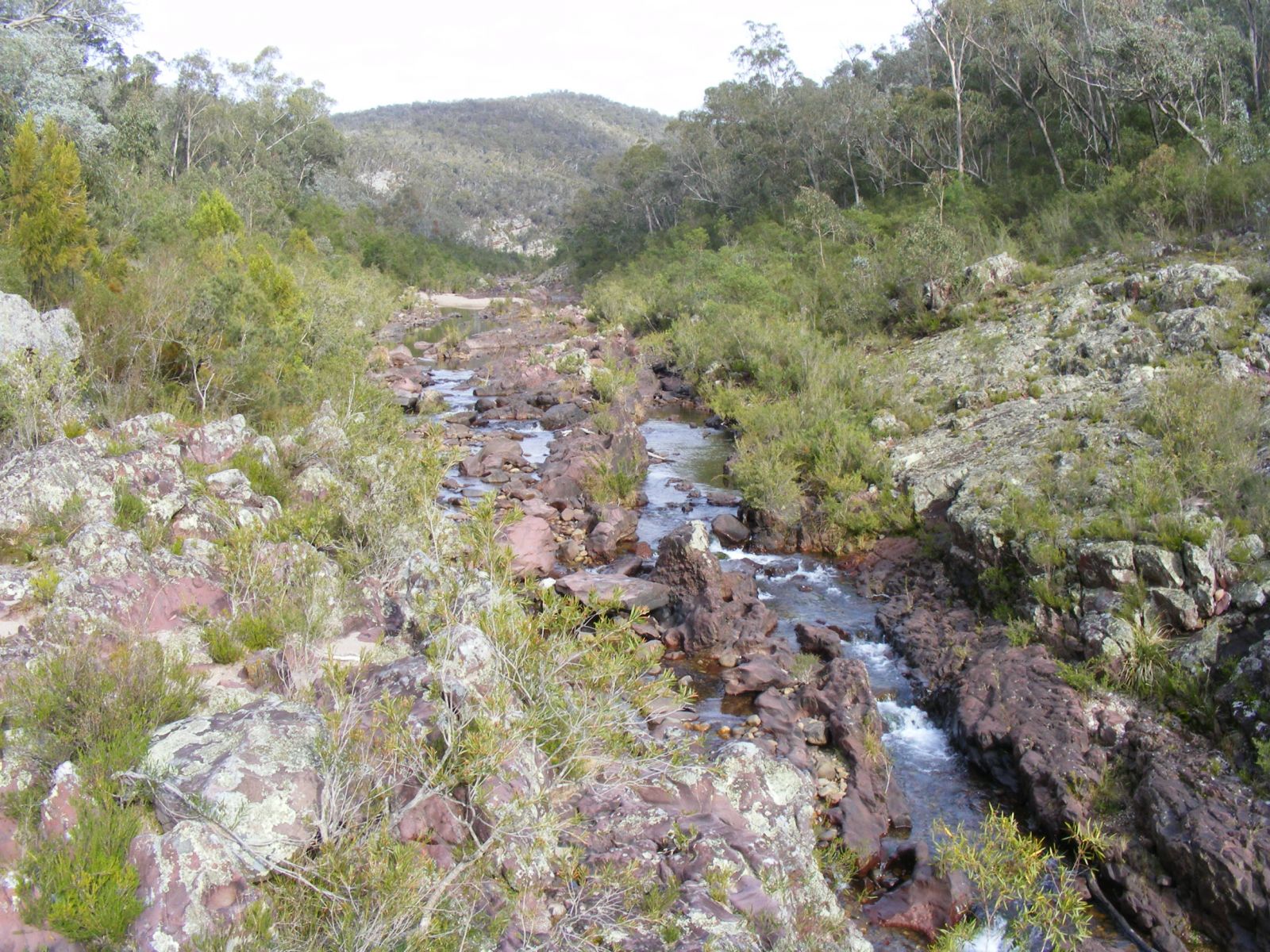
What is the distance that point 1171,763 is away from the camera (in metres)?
7.59

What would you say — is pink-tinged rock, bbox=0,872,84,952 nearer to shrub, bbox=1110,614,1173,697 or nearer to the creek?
the creek

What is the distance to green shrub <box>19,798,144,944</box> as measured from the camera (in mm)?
4375

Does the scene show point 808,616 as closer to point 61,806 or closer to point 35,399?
point 61,806

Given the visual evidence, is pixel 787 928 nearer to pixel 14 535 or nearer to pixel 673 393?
pixel 14 535

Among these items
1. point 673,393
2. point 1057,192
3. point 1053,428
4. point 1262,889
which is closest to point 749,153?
point 1057,192

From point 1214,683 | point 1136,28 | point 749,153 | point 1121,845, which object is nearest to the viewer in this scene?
point 1121,845

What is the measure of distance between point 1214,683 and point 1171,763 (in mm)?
1107

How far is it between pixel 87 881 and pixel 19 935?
0.35 m

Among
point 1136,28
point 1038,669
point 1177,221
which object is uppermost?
point 1136,28

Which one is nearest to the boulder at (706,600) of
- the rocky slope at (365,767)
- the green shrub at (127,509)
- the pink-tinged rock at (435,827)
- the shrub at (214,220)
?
the rocky slope at (365,767)

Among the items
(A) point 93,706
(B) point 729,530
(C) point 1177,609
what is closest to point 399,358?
(B) point 729,530

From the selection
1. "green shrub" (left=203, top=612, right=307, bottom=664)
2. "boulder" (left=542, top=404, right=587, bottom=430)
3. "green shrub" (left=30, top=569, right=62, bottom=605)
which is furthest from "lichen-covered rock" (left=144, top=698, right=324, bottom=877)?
"boulder" (left=542, top=404, right=587, bottom=430)

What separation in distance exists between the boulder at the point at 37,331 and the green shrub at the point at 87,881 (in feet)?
28.7

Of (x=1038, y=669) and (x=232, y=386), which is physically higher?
(x=232, y=386)
